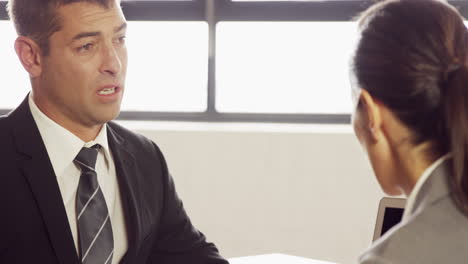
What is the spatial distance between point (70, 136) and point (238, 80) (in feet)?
6.77

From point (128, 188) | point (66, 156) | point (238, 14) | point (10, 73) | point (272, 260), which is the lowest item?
point (272, 260)

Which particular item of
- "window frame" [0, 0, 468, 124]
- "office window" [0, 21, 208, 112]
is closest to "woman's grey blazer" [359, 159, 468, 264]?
"window frame" [0, 0, 468, 124]

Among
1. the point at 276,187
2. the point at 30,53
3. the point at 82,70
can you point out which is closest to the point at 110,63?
the point at 82,70

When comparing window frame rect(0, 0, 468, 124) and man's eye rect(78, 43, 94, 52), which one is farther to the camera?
window frame rect(0, 0, 468, 124)

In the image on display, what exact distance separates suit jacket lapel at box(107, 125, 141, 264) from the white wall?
5.30 ft

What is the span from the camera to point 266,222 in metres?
3.50

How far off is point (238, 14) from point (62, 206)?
2.16 m

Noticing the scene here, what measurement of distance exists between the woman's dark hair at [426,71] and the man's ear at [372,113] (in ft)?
0.05

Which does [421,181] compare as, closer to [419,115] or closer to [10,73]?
[419,115]

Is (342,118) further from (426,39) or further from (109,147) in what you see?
(426,39)

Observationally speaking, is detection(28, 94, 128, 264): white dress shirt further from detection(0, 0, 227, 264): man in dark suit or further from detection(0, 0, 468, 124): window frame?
detection(0, 0, 468, 124): window frame

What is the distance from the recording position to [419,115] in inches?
41.1

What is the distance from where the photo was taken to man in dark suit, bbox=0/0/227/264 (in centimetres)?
158

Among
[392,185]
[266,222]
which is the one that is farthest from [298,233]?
[392,185]
